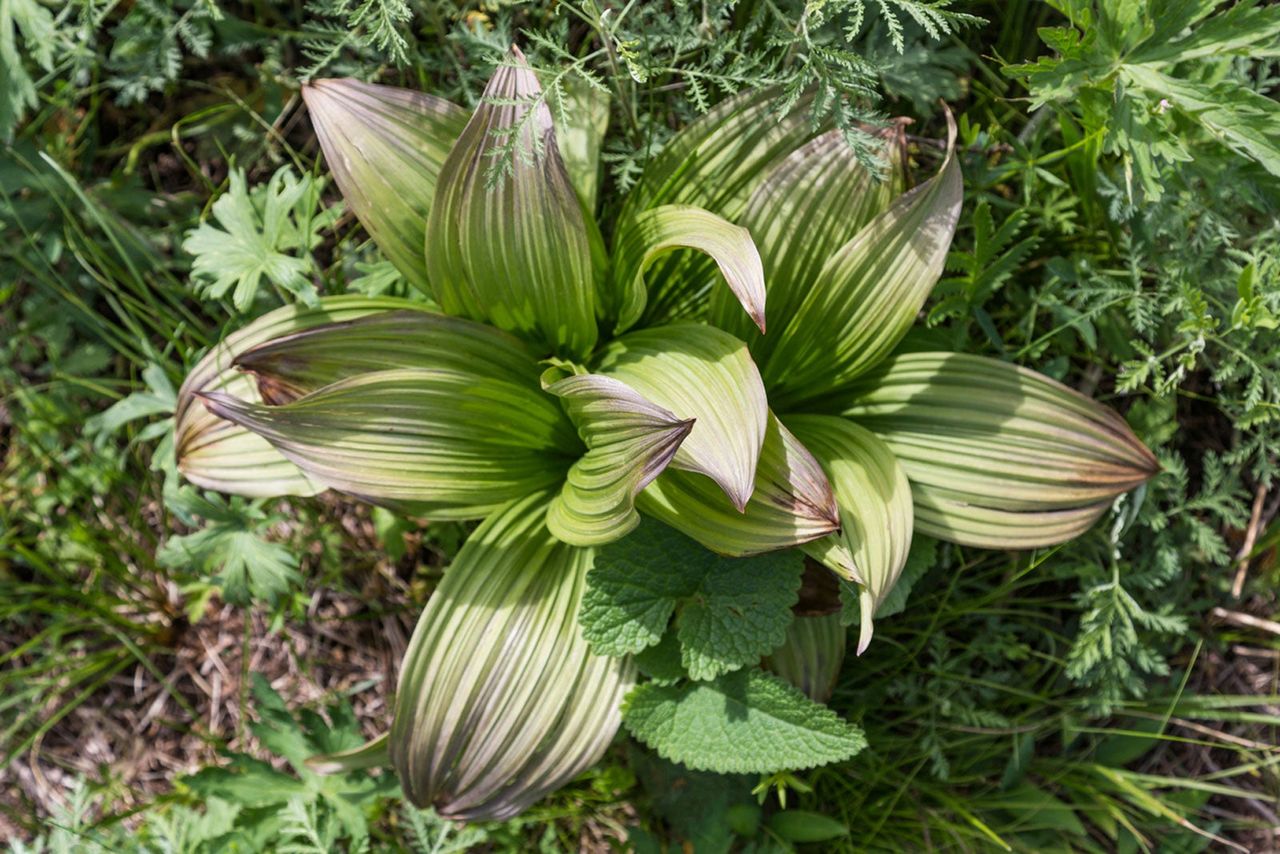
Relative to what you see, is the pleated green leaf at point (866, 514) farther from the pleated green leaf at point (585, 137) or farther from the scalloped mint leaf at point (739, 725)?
the pleated green leaf at point (585, 137)

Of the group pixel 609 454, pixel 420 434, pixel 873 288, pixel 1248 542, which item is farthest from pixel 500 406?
pixel 1248 542

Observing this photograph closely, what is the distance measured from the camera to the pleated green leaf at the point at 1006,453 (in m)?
1.52

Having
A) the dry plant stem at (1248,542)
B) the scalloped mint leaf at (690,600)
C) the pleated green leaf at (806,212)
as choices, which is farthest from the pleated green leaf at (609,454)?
the dry plant stem at (1248,542)

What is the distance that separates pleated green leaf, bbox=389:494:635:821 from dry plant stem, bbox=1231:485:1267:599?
122 cm

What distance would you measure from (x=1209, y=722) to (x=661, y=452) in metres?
1.46

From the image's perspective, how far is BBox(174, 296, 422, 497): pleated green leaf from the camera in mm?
1645

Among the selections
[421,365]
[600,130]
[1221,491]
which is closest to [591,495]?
[421,365]

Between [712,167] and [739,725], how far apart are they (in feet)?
2.81

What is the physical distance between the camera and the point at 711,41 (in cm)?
157

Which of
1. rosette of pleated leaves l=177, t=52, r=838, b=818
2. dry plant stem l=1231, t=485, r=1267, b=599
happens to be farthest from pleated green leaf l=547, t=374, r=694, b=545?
dry plant stem l=1231, t=485, r=1267, b=599

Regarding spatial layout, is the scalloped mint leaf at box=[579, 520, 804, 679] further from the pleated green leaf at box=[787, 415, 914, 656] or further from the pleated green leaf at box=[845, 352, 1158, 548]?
the pleated green leaf at box=[845, 352, 1158, 548]

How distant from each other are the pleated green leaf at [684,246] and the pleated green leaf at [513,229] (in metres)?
0.08

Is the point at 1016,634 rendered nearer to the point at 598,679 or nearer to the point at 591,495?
the point at 598,679

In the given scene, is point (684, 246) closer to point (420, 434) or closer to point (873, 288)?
point (873, 288)
